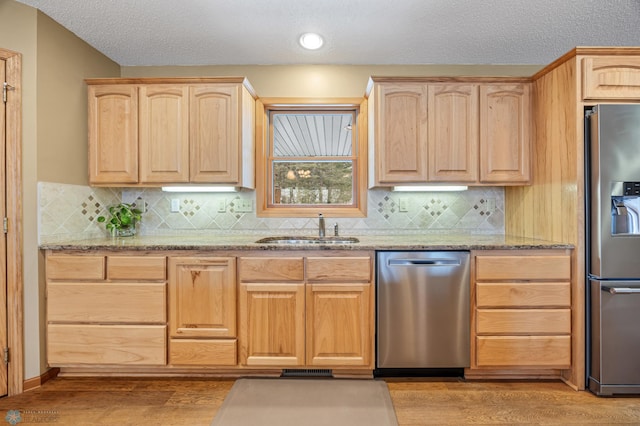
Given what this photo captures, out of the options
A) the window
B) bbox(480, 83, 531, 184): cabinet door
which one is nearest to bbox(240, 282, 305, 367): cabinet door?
the window

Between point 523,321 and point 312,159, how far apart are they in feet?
6.62

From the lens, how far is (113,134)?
283 centimetres

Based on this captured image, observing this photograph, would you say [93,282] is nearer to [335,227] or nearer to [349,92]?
[335,227]

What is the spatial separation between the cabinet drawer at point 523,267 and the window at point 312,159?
1189 mm

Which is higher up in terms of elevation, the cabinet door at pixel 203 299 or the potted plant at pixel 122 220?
the potted plant at pixel 122 220

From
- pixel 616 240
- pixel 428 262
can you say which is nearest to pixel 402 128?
pixel 428 262

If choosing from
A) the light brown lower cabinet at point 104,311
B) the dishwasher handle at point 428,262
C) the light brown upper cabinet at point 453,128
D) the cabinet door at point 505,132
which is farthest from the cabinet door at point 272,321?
the cabinet door at point 505,132

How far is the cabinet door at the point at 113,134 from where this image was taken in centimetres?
282

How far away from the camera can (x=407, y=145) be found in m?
2.79

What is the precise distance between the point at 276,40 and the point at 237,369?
2.39 metres

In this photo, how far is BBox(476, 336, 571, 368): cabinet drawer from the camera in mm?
2400

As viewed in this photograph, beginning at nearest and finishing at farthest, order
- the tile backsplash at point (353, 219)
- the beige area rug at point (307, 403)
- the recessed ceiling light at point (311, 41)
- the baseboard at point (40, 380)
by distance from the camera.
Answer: the beige area rug at point (307, 403) < the baseboard at point (40, 380) < the recessed ceiling light at point (311, 41) < the tile backsplash at point (353, 219)

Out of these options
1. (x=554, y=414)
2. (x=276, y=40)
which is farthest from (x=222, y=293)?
(x=554, y=414)

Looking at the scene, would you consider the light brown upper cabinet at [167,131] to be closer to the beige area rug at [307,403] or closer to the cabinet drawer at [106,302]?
the cabinet drawer at [106,302]
